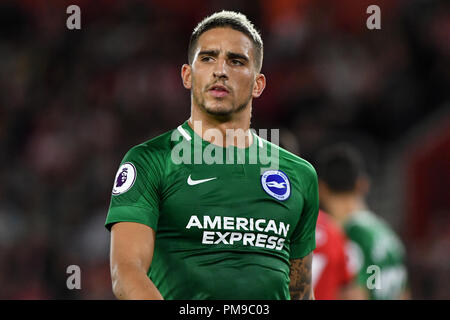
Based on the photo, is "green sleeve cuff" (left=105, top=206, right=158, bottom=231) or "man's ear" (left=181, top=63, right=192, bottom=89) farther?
"man's ear" (left=181, top=63, right=192, bottom=89)

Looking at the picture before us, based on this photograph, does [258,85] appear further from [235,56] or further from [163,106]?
[163,106]

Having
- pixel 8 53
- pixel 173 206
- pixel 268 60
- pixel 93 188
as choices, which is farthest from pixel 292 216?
pixel 8 53

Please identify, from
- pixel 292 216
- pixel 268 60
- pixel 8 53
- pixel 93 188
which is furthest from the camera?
pixel 8 53

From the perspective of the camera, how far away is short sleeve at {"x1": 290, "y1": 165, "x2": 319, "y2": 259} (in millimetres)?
3811

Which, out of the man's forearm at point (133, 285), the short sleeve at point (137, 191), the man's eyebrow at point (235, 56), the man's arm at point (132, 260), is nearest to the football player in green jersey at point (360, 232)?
the man's eyebrow at point (235, 56)

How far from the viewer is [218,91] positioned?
360 cm

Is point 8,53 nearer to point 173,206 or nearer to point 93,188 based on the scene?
point 93,188

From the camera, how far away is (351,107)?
1127cm

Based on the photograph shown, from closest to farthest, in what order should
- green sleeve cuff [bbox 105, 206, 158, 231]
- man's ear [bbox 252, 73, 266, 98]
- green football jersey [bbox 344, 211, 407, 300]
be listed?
green sleeve cuff [bbox 105, 206, 158, 231] → man's ear [bbox 252, 73, 266, 98] → green football jersey [bbox 344, 211, 407, 300]

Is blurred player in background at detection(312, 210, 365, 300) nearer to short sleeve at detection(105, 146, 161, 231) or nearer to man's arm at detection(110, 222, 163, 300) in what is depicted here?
short sleeve at detection(105, 146, 161, 231)

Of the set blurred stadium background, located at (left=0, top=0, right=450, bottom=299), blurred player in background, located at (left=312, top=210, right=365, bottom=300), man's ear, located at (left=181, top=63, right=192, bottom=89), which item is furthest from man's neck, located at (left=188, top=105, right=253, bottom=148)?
blurred stadium background, located at (left=0, top=0, right=450, bottom=299)

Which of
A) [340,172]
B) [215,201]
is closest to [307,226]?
[215,201]

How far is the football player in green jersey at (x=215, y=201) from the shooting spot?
3.32m
